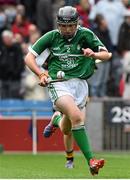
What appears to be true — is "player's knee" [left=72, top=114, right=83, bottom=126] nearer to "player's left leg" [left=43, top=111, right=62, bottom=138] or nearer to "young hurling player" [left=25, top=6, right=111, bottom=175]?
"young hurling player" [left=25, top=6, right=111, bottom=175]

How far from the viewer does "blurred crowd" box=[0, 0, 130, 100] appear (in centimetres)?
1961

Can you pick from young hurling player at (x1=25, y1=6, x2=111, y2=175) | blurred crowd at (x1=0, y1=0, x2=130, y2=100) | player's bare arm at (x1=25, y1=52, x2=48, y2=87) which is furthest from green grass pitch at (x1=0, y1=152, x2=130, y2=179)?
blurred crowd at (x1=0, y1=0, x2=130, y2=100)

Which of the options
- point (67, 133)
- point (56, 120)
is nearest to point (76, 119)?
point (67, 133)

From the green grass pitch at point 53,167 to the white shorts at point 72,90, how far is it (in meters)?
1.03

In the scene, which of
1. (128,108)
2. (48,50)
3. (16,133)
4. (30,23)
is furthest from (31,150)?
(48,50)

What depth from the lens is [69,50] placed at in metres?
12.1

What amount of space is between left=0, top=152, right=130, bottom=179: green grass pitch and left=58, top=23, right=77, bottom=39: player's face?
192 centimetres

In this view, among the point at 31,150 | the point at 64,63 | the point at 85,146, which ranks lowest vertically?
the point at 31,150

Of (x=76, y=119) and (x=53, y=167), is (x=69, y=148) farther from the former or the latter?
(x=76, y=119)

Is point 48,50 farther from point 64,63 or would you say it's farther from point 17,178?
point 17,178

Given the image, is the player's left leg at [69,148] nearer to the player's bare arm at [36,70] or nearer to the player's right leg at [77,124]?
the player's right leg at [77,124]

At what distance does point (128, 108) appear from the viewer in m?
18.8

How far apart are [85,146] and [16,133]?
7.25 m

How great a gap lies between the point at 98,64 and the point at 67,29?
7553mm
